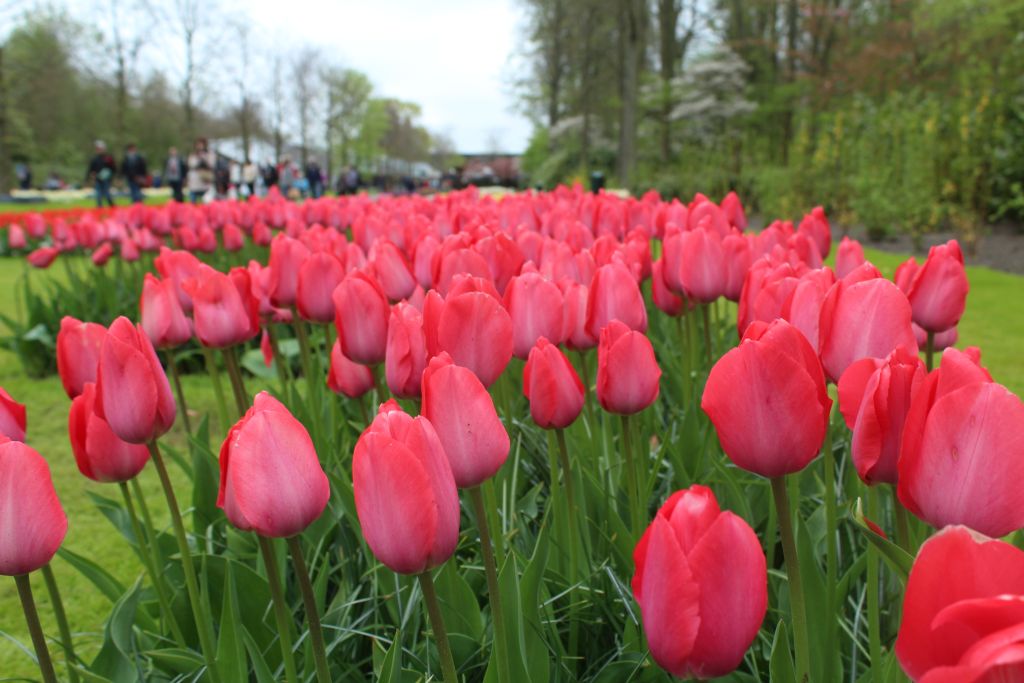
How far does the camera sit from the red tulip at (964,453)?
0.70 meters

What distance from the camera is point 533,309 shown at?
5.05 ft

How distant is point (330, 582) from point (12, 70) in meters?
42.5

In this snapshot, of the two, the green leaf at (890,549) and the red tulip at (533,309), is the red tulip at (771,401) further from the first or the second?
the red tulip at (533,309)

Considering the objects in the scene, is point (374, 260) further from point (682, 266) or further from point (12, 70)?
point (12, 70)

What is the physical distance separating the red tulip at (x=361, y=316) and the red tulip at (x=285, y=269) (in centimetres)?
66

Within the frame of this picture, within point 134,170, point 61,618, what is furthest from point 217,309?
point 134,170

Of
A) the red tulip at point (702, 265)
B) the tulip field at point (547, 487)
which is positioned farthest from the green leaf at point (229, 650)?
the red tulip at point (702, 265)

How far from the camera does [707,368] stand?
8.57 feet

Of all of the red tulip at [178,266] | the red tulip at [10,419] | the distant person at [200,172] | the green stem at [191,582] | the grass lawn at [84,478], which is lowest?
the grass lawn at [84,478]

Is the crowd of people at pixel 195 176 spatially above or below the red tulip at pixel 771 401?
above

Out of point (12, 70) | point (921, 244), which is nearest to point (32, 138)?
point (12, 70)

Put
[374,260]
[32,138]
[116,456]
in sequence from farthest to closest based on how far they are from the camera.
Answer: [32,138] → [374,260] → [116,456]

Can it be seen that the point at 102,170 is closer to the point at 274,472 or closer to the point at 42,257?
the point at 42,257

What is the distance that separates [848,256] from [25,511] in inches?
72.1
